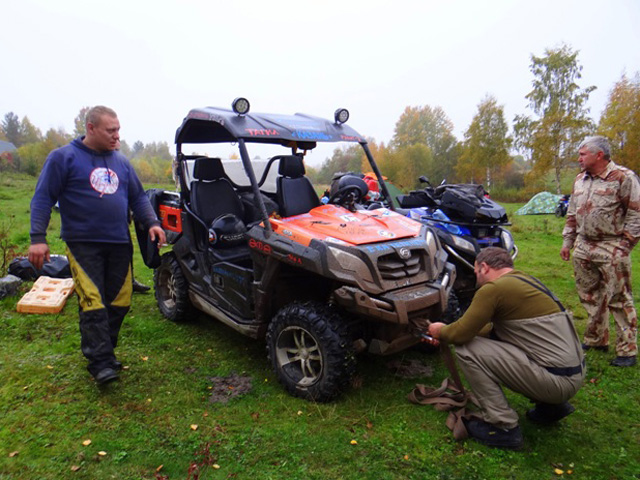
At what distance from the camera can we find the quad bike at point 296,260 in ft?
10.3

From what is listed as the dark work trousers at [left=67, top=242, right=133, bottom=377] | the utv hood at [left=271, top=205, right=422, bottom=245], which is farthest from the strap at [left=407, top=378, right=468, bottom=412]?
the dark work trousers at [left=67, top=242, right=133, bottom=377]

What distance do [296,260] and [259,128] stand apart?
50.2 inches

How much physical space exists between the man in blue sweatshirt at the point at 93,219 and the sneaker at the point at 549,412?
3.14m

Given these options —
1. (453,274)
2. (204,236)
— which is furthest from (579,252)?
(204,236)

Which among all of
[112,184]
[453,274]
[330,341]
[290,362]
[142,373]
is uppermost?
[112,184]

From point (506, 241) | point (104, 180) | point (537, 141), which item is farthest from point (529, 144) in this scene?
point (104, 180)

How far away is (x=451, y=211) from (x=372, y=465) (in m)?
3.98

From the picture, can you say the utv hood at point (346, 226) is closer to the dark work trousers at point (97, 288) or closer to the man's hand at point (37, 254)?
the dark work trousers at point (97, 288)

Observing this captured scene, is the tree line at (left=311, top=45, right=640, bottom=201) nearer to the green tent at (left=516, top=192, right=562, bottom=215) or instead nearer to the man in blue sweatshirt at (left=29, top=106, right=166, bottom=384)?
the green tent at (left=516, top=192, right=562, bottom=215)

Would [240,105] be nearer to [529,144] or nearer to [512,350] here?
[512,350]

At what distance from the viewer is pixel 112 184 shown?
3.49 m

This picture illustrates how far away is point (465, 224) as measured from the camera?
570cm

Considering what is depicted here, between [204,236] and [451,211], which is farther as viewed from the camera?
[451,211]

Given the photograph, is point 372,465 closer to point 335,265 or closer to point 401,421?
point 401,421
